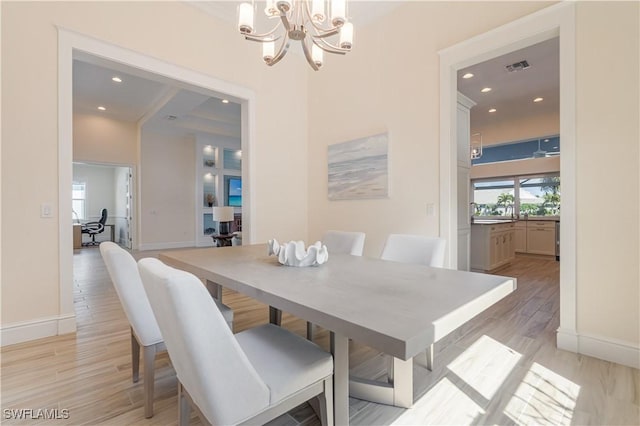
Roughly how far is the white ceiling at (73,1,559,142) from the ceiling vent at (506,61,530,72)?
0.06 meters

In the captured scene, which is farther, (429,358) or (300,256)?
(429,358)

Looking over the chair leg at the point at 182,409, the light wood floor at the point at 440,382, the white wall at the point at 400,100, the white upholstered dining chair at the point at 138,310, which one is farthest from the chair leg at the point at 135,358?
the white wall at the point at 400,100

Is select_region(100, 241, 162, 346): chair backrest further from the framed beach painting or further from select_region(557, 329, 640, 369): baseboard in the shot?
select_region(557, 329, 640, 369): baseboard

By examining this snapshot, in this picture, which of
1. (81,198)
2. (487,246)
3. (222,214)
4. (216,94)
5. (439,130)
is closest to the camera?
(439,130)

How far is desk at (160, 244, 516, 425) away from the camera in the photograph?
82 centimetres

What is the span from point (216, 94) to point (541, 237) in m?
7.05

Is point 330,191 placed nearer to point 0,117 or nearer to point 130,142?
point 0,117

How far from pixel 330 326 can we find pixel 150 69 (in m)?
3.29

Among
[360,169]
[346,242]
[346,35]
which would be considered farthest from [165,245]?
[346,35]

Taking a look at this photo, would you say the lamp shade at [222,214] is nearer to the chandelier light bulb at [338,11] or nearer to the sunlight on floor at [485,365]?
the chandelier light bulb at [338,11]

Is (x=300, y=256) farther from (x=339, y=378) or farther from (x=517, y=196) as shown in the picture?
(x=517, y=196)

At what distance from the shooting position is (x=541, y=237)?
6.43m

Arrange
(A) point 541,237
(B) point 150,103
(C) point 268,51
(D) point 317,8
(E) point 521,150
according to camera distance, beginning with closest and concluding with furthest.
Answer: (D) point 317,8 < (C) point 268,51 < (B) point 150,103 < (A) point 541,237 < (E) point 521,150

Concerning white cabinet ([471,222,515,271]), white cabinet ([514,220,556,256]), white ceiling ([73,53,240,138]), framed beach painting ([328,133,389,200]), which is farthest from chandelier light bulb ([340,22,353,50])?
white cabinet ([514,220,556,256])
